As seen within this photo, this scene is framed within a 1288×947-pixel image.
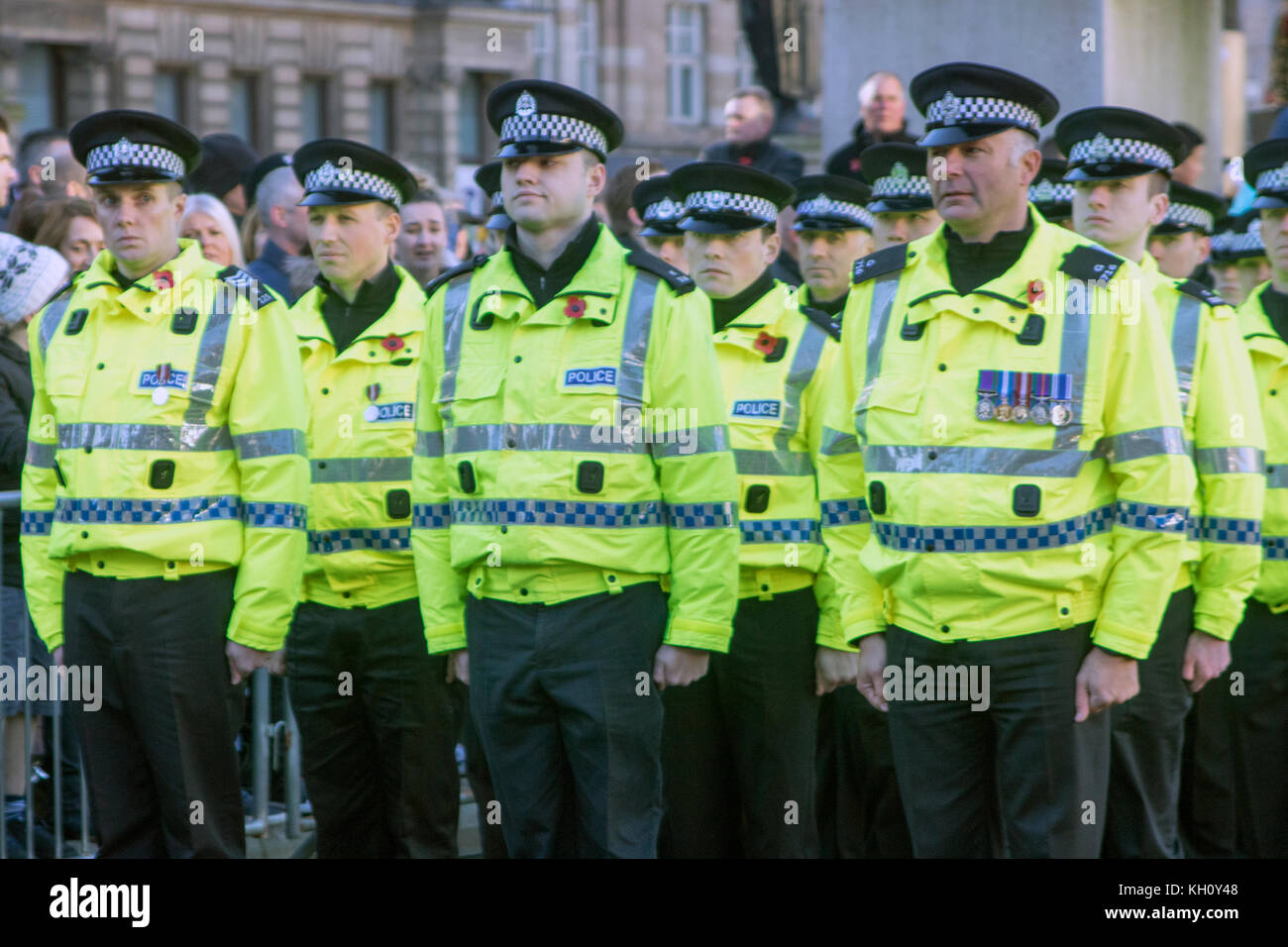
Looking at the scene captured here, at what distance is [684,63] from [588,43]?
309 cm

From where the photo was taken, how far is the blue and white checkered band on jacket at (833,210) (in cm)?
707

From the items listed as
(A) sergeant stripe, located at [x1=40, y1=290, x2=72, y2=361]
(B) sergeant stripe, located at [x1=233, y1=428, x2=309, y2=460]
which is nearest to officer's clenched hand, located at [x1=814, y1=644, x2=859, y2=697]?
(B) sergeant stripe, located at [x1=233, y1=428, x2=309, y2=460]

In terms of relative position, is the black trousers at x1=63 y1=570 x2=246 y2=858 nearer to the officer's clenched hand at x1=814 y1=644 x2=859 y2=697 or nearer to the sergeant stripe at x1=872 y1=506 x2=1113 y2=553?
the officer's clenched hand at x1=814 y1=644 x2=859 y2=697

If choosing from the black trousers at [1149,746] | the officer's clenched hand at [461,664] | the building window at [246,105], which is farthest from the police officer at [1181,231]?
the building window at [246,105]

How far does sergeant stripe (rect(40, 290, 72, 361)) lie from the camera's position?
19.1ft

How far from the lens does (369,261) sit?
6.49 meters

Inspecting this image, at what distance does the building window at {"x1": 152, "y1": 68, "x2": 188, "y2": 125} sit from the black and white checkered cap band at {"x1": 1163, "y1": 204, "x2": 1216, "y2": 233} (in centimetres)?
3249

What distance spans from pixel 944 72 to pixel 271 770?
3814 millimetres

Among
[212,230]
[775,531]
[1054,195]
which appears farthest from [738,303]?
[212,230]

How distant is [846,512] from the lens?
17.1 ft

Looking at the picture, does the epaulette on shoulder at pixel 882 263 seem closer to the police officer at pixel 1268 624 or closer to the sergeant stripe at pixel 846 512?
the sergeant stripe at pixel 846 512

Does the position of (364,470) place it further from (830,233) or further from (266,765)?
(830,233)
